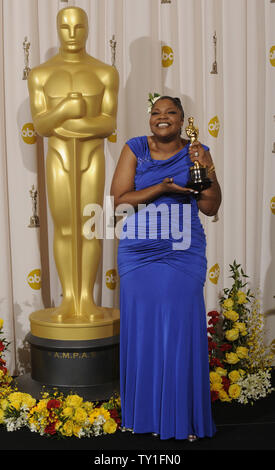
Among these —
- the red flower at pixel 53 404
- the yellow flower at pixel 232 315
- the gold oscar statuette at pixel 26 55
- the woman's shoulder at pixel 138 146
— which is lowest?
the red flower at pixel 53 404

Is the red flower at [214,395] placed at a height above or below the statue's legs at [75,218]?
below

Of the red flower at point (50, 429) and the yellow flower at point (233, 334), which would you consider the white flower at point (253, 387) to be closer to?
the yellow flower at point (233, 334)

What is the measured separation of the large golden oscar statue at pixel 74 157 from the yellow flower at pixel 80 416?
0.31 meters

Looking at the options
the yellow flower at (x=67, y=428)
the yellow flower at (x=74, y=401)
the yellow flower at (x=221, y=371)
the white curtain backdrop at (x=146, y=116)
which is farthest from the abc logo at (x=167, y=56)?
the yellow flower at (x=67, y=428)

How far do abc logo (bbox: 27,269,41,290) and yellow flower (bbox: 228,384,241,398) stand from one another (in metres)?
1.23

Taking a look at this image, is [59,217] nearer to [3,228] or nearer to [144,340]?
[3,228]

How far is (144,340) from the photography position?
7.57 feet

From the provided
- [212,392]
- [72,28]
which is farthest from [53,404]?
[72,28]

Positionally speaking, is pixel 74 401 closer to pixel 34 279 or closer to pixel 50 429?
pixel 50 429

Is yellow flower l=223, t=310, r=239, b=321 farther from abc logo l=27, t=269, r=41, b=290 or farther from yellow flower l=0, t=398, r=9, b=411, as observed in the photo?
yellow flower l=0, t=398, r=9, b=411

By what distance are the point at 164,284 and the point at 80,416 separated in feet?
2.22

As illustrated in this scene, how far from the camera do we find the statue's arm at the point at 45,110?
2.65 m
